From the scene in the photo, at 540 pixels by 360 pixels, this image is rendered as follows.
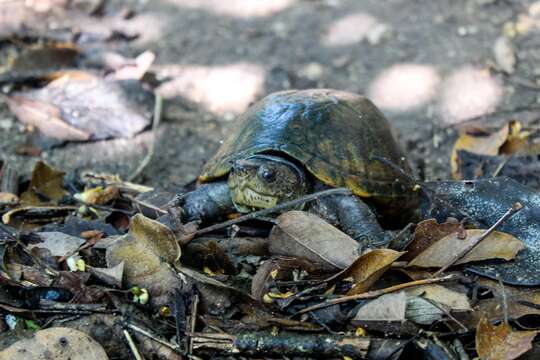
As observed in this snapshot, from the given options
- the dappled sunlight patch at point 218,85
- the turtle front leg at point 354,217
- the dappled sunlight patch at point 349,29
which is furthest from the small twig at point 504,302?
the dappled sunlight patch at point 349,29

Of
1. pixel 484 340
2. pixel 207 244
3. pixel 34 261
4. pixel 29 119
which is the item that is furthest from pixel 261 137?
pixel 29 119

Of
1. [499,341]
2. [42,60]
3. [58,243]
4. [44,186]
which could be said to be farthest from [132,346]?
[42,60]

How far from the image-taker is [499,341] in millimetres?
2514

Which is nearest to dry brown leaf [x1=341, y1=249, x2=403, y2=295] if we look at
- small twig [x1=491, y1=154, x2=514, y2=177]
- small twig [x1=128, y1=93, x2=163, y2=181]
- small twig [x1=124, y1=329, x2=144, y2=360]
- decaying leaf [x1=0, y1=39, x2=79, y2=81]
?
small twig [x1=124, y1=329, x2=144, y2=360]

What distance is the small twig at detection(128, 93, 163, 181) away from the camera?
4766 millimetres

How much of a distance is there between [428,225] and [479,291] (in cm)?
35

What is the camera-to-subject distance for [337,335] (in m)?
2.54

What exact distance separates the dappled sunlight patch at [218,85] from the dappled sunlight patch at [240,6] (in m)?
0.89

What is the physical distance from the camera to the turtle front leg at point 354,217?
10.2 ft

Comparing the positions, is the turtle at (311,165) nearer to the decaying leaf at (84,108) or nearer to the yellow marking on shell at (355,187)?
the yellow marking on shell at (355,187)

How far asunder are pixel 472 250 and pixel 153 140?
9.55ft

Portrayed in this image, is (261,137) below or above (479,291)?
above

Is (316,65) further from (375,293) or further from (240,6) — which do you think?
(375,293)

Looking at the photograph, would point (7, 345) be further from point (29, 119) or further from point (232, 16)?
point (232, 16)
